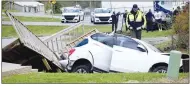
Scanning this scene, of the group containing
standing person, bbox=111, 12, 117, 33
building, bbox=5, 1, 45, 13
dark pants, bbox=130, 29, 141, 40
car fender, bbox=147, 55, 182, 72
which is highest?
building, bbox=5, 1, 45, 13

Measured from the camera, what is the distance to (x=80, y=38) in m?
11.5

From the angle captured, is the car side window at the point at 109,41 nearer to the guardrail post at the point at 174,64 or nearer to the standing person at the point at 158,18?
→ the standing person at the point at 158,18

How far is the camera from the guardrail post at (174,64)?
9047 millimetres

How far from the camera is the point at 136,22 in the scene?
38.2 ft

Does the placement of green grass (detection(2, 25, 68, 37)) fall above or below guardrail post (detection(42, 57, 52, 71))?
above

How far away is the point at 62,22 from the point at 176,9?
3.10 m

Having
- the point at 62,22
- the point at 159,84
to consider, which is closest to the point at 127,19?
the point at 62,22

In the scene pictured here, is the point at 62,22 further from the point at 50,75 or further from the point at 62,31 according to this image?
the point at 50,75

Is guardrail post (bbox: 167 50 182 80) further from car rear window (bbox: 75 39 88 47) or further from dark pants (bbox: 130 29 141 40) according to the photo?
car rear window (bbox: 75 39 88 47)

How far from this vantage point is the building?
1074 cm

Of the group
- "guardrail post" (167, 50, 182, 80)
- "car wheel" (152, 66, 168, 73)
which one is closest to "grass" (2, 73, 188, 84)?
"guardrail post" (167, 50, 182, 80)

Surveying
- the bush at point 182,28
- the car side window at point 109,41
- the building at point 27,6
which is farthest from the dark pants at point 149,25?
the building at point 27,6

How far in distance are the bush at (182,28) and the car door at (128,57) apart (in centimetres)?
122

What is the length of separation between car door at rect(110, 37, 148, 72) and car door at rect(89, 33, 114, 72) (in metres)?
0.14
